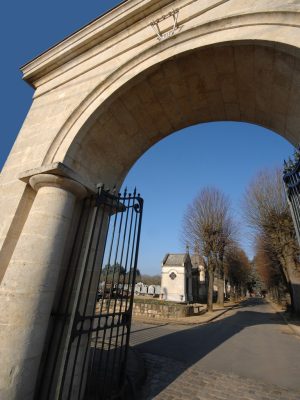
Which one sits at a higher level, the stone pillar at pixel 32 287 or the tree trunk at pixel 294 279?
the tree trunk at pixel 294 279

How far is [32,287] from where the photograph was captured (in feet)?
8.13

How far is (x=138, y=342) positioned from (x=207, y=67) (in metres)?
7.73

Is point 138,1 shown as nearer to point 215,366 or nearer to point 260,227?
point 215,366

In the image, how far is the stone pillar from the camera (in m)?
2.24

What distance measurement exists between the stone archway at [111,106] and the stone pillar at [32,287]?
0.4 inches

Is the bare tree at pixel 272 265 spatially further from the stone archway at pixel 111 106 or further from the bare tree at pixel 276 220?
the stone archway at pixel 111 106

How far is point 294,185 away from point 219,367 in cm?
468

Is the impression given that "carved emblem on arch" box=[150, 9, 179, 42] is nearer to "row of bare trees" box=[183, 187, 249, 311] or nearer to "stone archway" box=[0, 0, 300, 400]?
"stone archway" box=[0, 0, 300, 400]

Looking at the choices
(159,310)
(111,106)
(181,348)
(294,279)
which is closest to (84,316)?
(111,106)

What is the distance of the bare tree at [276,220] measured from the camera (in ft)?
42.3

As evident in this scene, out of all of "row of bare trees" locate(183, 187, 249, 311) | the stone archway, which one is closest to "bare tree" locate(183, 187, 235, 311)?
"row of bare trees" locate(183, 187, 249, 311)

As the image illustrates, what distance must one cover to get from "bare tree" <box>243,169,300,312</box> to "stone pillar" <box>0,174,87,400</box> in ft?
41.6

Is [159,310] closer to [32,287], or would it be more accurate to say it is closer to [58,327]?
[58,327]

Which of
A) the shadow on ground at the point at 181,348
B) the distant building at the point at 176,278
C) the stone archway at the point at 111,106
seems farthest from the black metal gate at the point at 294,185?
the distant building at the point at 176,278
